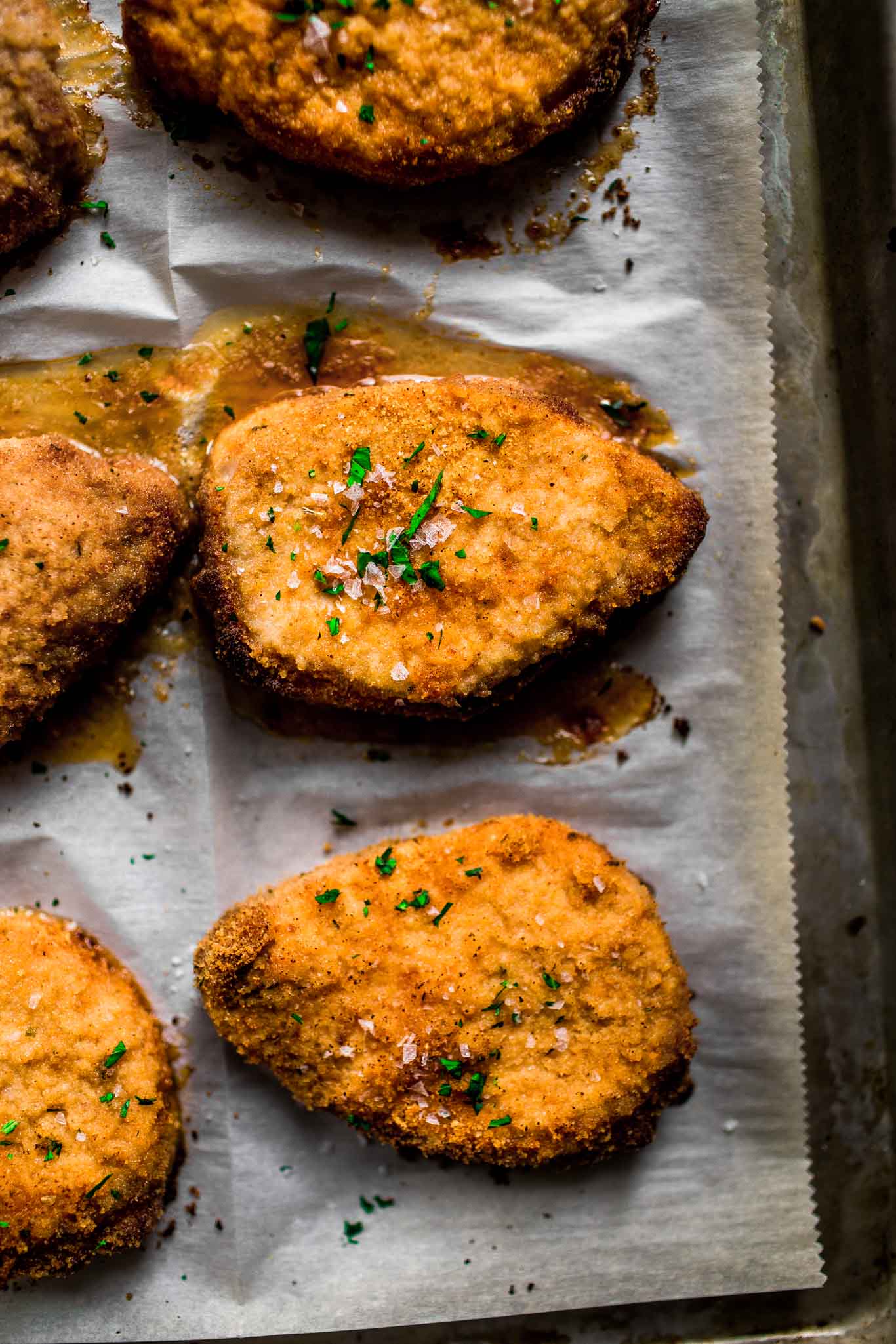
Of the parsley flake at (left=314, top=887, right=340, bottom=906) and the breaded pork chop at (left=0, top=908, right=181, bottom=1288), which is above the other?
the parsley flake at (left=314, top=887, right=340, bottom=906)

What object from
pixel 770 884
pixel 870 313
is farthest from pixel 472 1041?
pixel 870 313

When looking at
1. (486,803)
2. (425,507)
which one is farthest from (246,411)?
(486,803)

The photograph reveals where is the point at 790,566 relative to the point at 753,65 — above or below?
below

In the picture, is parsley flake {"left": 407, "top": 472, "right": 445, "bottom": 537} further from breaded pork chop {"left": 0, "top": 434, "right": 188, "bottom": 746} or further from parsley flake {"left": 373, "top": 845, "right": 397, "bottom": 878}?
parsley flake {"left": 373, "top": 845, "right": 397, "bottom": 878}

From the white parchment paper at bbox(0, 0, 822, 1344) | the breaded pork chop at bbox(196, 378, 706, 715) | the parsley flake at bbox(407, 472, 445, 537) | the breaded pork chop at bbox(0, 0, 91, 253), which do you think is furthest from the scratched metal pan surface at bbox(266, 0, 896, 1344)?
the breaded pork chop at bbox(0, 0, 91, 253)

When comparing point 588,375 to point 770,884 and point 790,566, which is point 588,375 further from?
point 770,884

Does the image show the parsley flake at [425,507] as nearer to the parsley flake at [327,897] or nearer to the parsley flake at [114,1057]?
the parsley flake at [327,897]

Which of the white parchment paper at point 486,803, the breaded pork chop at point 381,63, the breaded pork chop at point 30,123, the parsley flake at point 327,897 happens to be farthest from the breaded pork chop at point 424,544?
the breaded pork chop at point 30,123

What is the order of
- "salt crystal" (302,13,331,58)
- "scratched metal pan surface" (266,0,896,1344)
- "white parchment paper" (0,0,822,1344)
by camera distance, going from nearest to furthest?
"salt crystal" (302,13,331,58) < "white parchment paper" (0,0,822,1344) < "scratched metal pan surface" (266,0,896,1344)
